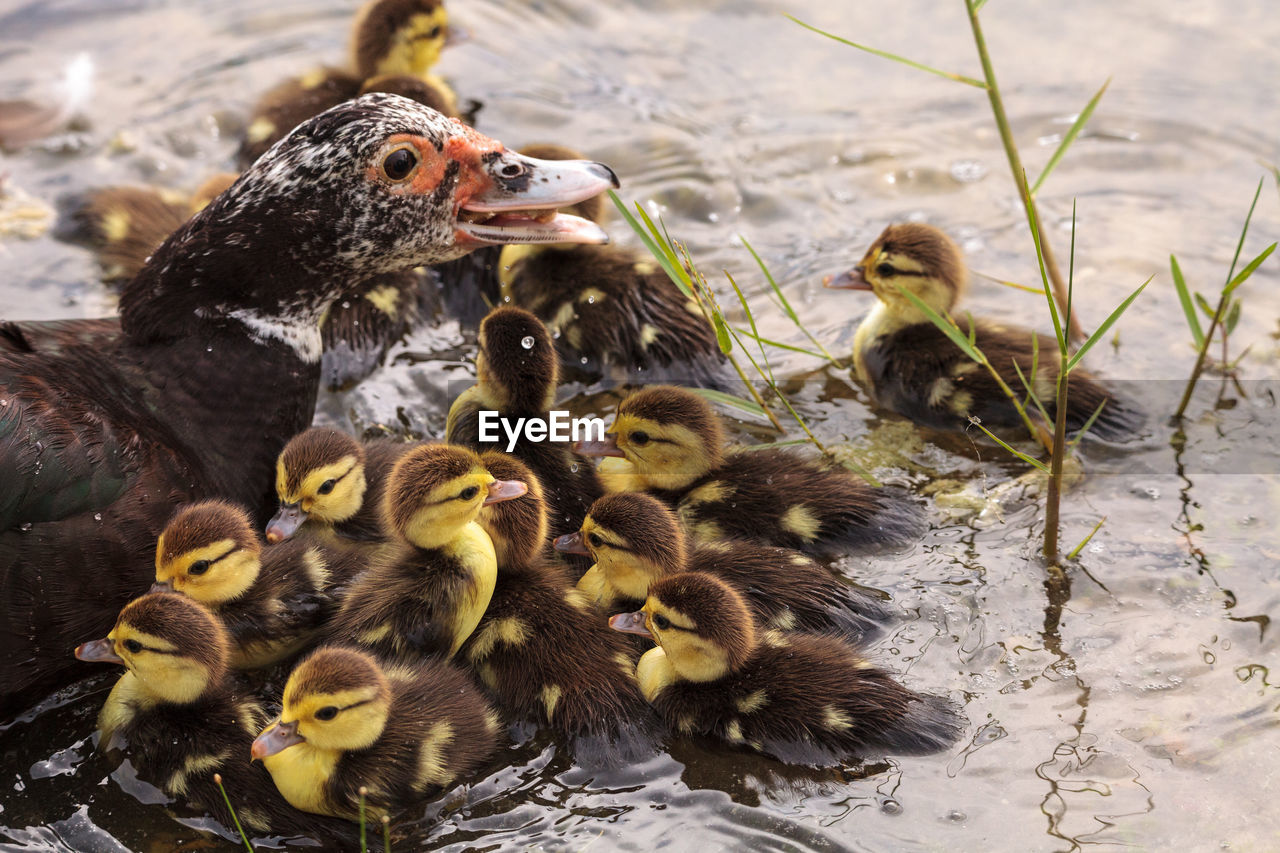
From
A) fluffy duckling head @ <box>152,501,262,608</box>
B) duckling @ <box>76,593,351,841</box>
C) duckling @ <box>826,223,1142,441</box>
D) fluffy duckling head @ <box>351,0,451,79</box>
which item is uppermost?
fluffy duckling head @ <box>351,0,451,79</box>

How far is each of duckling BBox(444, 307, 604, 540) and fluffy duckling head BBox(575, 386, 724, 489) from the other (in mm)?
96

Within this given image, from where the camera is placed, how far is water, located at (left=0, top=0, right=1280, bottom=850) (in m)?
3.06

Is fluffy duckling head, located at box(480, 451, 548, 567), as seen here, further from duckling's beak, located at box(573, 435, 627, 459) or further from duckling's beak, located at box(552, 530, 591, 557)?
duckling's beak, located at box(573, 435, 627, 459)

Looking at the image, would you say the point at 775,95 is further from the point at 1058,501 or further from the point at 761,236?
the point at 1058,501

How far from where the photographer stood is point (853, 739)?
3.10m

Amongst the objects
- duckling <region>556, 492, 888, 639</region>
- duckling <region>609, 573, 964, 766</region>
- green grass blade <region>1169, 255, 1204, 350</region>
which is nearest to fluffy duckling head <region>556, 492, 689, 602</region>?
duckling <region>556, 492, 888, 639</region>

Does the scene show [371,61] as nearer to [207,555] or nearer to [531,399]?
[531,399]

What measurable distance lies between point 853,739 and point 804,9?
438 cm

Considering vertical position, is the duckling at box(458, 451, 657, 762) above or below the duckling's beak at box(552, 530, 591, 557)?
below

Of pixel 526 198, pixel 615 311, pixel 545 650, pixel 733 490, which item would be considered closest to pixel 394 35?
pixel 615 311

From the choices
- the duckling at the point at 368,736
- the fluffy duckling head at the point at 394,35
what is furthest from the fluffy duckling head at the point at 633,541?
the fluffy duckling head at the point at 394,35

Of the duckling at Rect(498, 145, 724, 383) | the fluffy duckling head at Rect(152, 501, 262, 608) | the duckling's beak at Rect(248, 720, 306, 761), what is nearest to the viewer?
the duckling's beak at Rect(248, 720, 306, 761)

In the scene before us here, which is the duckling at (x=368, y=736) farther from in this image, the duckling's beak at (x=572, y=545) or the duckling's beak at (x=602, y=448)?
the duckling's beak at (x=602, y=448)

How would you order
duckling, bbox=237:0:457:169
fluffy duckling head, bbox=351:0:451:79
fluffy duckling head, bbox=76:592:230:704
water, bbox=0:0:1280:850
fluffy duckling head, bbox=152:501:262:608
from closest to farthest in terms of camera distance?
1. fluffy duckling head, bbox=76:592:230:704
2. water, bbox=0:0:1280:850
3. fluffy duckling head, bbox=152:501:262:608
4. duckling, bbox=237:0:457:169
5. fluffy duckling head, bbox=351:0:451:79
